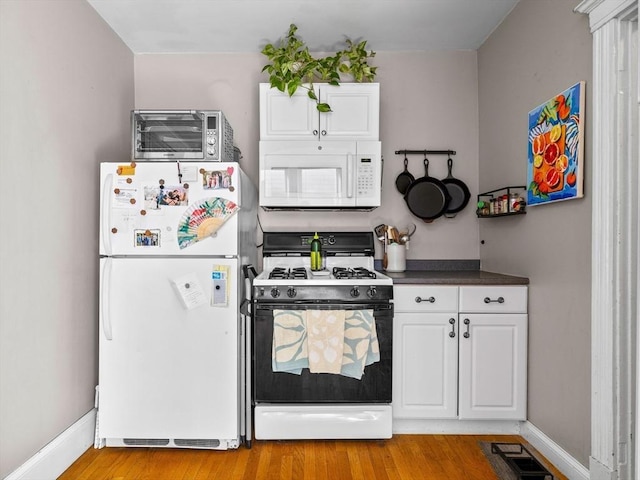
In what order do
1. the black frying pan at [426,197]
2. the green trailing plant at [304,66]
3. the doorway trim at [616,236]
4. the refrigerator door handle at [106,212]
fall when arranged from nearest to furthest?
the doorway trim at [616,236] → the refrigerator door handle at [106,212] → the green trailing plant at [304,66] → the black frying pan at [426,197]

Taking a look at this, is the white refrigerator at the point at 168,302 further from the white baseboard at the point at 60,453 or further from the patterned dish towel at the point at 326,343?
the patterned dish towel at the point at 326,343

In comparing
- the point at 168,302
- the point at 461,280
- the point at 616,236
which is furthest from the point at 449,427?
the point at 168,302

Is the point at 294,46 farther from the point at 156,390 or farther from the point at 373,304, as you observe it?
the point at 156,390

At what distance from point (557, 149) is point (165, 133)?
2.09 m

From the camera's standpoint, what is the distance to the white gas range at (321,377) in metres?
2.27

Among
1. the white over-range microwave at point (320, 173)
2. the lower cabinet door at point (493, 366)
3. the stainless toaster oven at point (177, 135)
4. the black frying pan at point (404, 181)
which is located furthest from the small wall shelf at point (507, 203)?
the stainless toaster oven at point (177, 135)

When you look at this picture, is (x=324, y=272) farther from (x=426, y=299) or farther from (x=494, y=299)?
(x=494, y=299)

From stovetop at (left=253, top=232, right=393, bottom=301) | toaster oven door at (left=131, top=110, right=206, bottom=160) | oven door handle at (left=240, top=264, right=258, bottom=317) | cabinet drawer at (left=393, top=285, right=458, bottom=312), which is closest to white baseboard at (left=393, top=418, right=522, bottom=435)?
cabinet drawer at (left=393, top=285, right=458, bottom=312)

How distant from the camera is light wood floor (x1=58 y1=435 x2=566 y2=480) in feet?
6.56

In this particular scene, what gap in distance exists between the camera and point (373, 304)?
2.29 metres

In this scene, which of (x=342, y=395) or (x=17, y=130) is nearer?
(x=17, y=130)

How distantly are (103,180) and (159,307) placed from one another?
744mm

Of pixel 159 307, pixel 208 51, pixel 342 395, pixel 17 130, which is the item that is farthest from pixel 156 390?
pixel 208 51

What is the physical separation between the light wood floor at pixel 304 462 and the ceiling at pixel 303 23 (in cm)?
256
